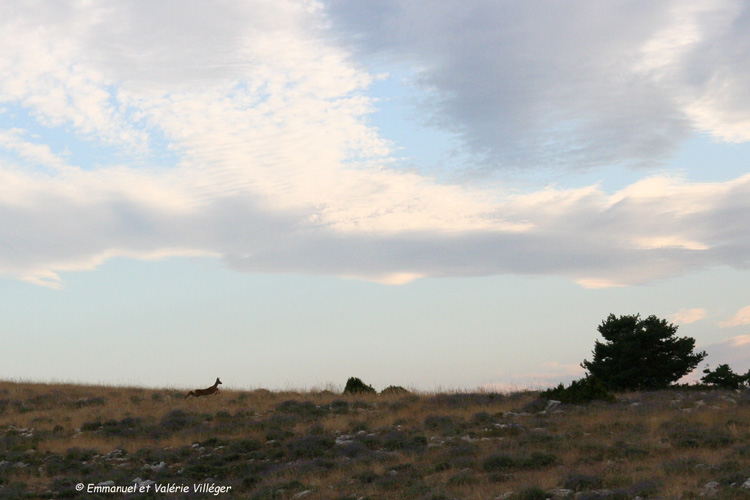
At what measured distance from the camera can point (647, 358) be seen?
97.5 ft

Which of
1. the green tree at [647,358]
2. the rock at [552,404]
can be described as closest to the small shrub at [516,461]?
the rock at [552,404]

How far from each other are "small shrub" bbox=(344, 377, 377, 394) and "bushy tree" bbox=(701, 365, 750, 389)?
1445 cm

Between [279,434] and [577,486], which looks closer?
[577,486]

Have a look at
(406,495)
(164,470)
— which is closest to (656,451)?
(406,495)

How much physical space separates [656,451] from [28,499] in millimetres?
15371

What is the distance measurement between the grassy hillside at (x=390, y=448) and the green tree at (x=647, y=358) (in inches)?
148

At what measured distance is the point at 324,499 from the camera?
47.3ft

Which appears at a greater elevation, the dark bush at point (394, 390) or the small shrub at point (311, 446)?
the dark bush at point (394, 390)

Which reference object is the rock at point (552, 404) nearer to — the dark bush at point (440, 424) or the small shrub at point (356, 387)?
the dark bush at point (440, 424)

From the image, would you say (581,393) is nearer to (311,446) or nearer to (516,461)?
(516,461)

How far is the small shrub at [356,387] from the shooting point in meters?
30.6

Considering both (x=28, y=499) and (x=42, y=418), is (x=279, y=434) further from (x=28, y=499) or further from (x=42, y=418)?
(x=42, y=418)

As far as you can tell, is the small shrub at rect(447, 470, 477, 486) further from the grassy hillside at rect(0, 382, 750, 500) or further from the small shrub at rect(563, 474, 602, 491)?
the small shrub at rect(563, 474, 602, 491)

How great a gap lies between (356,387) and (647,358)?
42.9 ft
